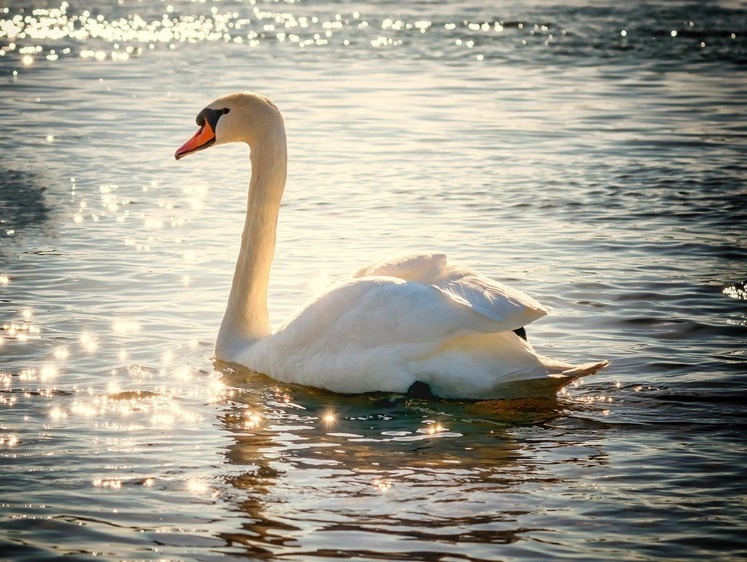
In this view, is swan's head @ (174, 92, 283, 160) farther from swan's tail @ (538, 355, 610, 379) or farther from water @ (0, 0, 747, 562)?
swan's tail @ (538, 355, 610, 379)

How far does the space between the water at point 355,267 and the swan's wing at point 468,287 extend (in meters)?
0.67

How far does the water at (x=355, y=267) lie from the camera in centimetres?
600

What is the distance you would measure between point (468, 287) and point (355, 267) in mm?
3327

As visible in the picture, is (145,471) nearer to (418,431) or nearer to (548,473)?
(418,431)

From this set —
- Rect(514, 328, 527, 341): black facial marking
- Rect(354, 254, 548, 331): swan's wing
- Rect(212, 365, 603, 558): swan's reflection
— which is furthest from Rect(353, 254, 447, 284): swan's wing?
Rect(212, 365, 603, 558): swan's reflection

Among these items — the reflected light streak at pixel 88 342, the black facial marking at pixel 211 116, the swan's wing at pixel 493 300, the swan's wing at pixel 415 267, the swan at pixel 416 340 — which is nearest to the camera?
the swan's wing at pixel 493 300

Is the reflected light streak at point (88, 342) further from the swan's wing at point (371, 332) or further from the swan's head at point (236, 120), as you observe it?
the swan's wing at point (371, 332)

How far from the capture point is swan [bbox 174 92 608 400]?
7336 millimetres

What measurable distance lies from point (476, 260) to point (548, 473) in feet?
15.8

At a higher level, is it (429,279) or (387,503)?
(429,279)

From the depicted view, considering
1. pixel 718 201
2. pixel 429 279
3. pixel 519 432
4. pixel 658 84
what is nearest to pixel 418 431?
pixel 519 432

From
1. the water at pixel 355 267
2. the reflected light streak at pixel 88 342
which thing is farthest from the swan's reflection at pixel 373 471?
the reflected light streak at pixel 88 342

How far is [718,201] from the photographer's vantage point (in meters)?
13.4

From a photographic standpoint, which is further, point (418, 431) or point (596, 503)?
point (418, 431)
